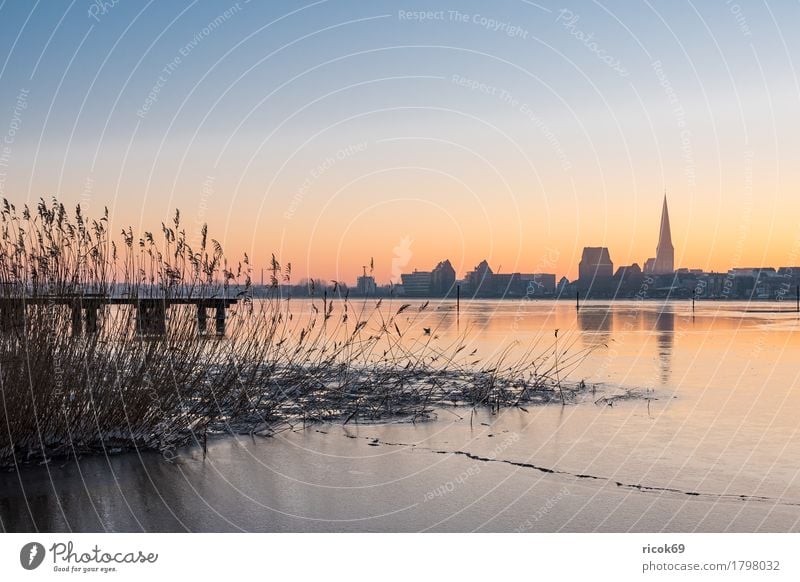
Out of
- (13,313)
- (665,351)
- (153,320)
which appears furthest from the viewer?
(665,351)

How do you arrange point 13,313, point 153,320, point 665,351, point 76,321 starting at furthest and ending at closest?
point 665,351
point 153,320
point 76,321
point 13,313

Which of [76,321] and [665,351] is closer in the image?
[76,321]

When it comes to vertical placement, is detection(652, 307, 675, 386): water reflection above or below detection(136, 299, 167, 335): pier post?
below

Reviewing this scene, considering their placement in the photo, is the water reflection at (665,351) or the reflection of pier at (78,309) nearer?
the reflection of pier at (78,309)

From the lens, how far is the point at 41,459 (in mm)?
7852

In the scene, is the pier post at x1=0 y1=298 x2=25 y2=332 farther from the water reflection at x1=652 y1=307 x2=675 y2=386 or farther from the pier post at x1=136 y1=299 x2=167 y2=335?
the water reflection at x1=652 y1=307 x2=675 y2=386

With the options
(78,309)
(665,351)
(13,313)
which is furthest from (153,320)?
(665,351)

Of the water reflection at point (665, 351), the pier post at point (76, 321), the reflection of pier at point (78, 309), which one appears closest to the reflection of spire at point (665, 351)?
Result: the water reflection at point (665, 351)

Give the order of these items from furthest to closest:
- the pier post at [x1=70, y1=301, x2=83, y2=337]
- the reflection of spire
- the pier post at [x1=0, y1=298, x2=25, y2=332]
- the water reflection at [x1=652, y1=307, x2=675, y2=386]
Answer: the reflection of spire
the water reflection at [x1=652, y1=307, x2=675, y2=386]
the pier post at [x1=70, y1=301, x2=83, y2=337]
the pier post at [x1=0, y1=298, x2=25, y2=332]

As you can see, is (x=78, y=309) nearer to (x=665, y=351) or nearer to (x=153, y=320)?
(x=153, y=320)

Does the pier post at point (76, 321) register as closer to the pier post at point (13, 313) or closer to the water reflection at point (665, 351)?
the pier post at point (13, 313)

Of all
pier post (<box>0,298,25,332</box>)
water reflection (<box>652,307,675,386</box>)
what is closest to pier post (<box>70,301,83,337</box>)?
pier post (<box>0,298,25,332</box>)

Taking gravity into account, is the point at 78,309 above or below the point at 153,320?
above

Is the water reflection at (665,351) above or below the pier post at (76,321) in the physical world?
below
